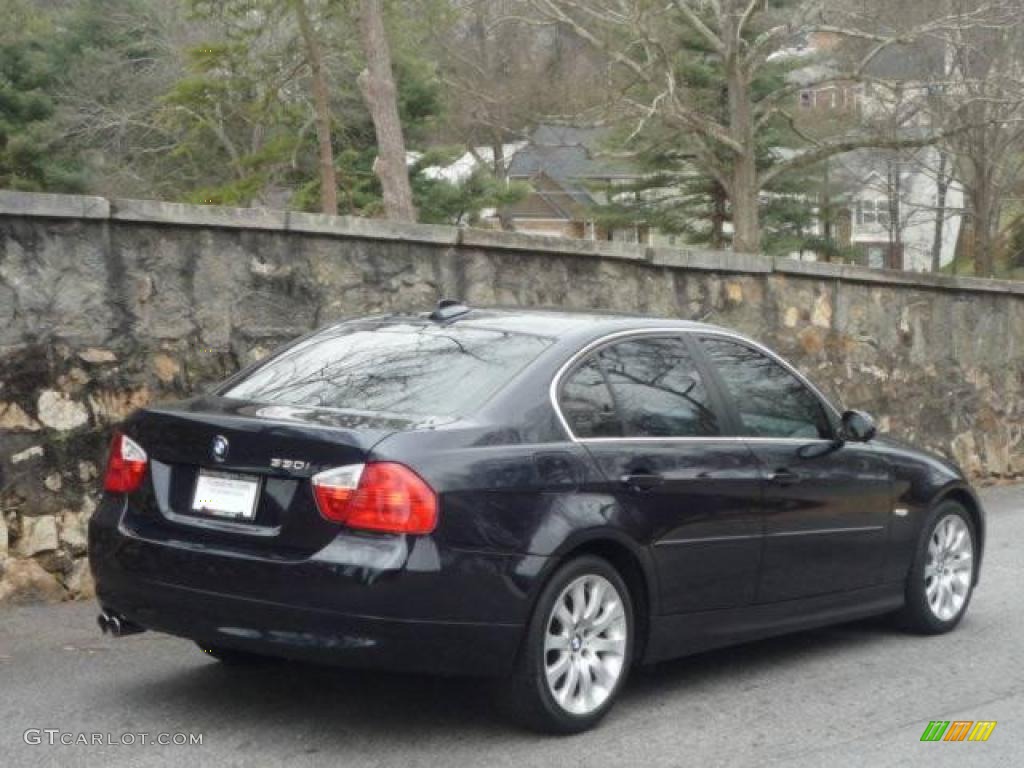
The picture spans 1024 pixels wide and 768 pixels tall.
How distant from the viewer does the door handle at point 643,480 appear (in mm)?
5961

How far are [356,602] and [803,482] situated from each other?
2.51 meters

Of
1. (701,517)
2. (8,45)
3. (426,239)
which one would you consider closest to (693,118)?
(426,239)

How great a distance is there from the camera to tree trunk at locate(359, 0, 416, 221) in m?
16.6

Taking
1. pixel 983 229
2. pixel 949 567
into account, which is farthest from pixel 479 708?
pixel 983 229

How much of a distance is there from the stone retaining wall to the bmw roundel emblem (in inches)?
108

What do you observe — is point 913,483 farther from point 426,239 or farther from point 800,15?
point 800,15

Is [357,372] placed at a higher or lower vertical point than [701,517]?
higher

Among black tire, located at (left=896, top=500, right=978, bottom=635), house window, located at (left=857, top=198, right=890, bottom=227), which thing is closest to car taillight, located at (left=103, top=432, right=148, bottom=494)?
black tire, located at (left=896, top=500, right=978, bottom=635)

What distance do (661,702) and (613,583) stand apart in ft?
2.54

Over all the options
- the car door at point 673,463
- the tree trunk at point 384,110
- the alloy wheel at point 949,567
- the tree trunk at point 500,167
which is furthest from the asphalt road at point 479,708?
the tree trunk at point 500,167

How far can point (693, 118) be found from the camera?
792 inches

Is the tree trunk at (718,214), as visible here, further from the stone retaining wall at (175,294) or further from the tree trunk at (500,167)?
the stone retaining wall at (175,294)

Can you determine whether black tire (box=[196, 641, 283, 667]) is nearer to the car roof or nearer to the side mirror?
the car roof

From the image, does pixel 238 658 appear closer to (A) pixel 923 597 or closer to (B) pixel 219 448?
(B) pixel 219 448
